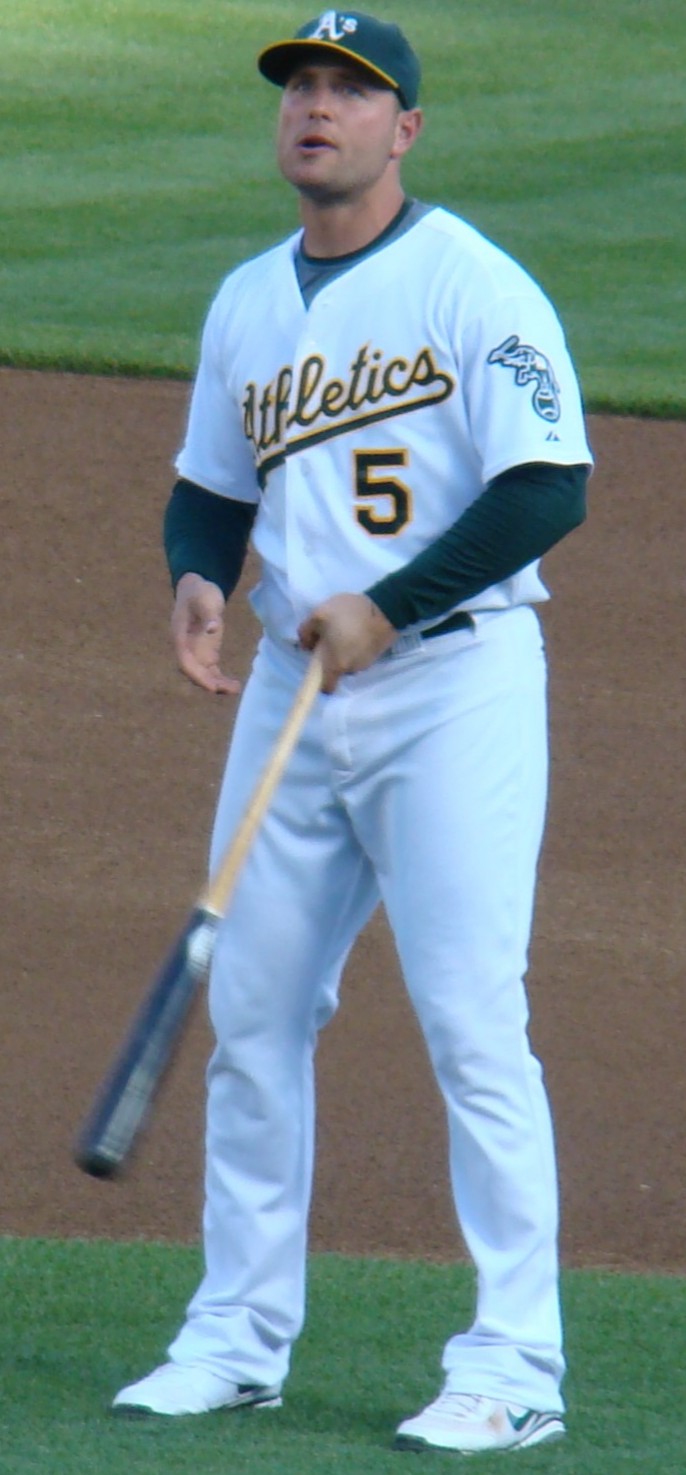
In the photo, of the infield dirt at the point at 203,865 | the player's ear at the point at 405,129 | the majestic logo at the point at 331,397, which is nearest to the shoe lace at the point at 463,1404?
the majestic logo at the point at 331,397

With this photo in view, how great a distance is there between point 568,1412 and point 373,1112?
176cm

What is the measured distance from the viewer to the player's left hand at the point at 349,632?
317 cm

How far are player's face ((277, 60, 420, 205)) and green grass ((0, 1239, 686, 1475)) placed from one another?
1.76 meters

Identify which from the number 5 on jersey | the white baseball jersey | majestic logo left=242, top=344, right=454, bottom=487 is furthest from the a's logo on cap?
the number 5 on jersey

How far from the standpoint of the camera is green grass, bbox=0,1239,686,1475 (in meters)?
3.20

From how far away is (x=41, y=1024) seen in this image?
5.61 meters

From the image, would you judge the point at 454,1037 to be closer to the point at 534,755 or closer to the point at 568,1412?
the point at 534,755

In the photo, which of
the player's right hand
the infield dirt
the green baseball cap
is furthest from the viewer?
the infield dirt

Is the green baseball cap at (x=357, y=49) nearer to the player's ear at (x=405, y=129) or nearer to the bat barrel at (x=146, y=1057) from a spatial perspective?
the player's ear at (x=405, y=129)

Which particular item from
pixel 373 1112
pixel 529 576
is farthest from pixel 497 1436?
pixel 373 1112

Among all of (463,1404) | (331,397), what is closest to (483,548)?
(331,397)

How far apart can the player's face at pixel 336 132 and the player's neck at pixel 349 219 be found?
0.02m

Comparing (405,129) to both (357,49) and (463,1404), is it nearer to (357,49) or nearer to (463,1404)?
(357,49)

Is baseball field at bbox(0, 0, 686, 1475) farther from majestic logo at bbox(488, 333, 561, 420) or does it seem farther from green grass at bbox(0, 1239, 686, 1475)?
majestic logo at bbox(488, 333, 561, 420)
